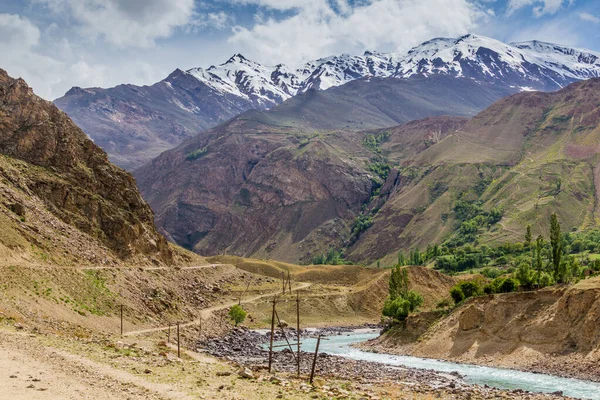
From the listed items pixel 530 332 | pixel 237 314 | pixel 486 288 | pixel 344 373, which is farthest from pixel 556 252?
pixel 237 314

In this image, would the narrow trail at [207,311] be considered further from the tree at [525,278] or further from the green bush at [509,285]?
the tree at [525,278]

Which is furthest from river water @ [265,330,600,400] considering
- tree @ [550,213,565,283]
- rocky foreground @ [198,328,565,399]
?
tree @ [550,213,565,283]

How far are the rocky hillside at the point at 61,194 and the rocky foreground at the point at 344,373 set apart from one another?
87.9 feet

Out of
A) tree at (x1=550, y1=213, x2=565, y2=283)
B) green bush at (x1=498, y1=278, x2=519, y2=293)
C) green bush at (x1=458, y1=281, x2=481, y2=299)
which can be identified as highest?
tree at (x1=550, y1=213, x2=565, y2=283)

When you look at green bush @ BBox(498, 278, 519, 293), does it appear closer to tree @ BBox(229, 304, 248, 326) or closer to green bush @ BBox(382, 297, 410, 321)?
green bush @ BBox(382, 297, 410, 321)

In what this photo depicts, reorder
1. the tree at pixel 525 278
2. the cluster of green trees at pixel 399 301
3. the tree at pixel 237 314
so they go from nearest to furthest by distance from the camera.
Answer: the tree at pixel 525 278
the cluster of green trees at pixel 399 301
the tree at pixel 237 314

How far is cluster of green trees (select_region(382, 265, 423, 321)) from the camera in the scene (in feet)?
294

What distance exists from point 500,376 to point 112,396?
4276 centimetres

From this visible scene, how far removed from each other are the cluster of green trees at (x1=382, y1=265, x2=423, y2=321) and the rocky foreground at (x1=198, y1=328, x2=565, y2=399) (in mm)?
17185

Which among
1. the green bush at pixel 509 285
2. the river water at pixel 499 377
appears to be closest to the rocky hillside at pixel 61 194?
the river water at pixel 499 377

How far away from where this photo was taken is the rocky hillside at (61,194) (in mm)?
86675

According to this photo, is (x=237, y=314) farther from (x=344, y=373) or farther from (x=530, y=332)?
(x=530, y=332)

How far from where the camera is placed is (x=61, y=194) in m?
101

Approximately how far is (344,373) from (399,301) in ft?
115
